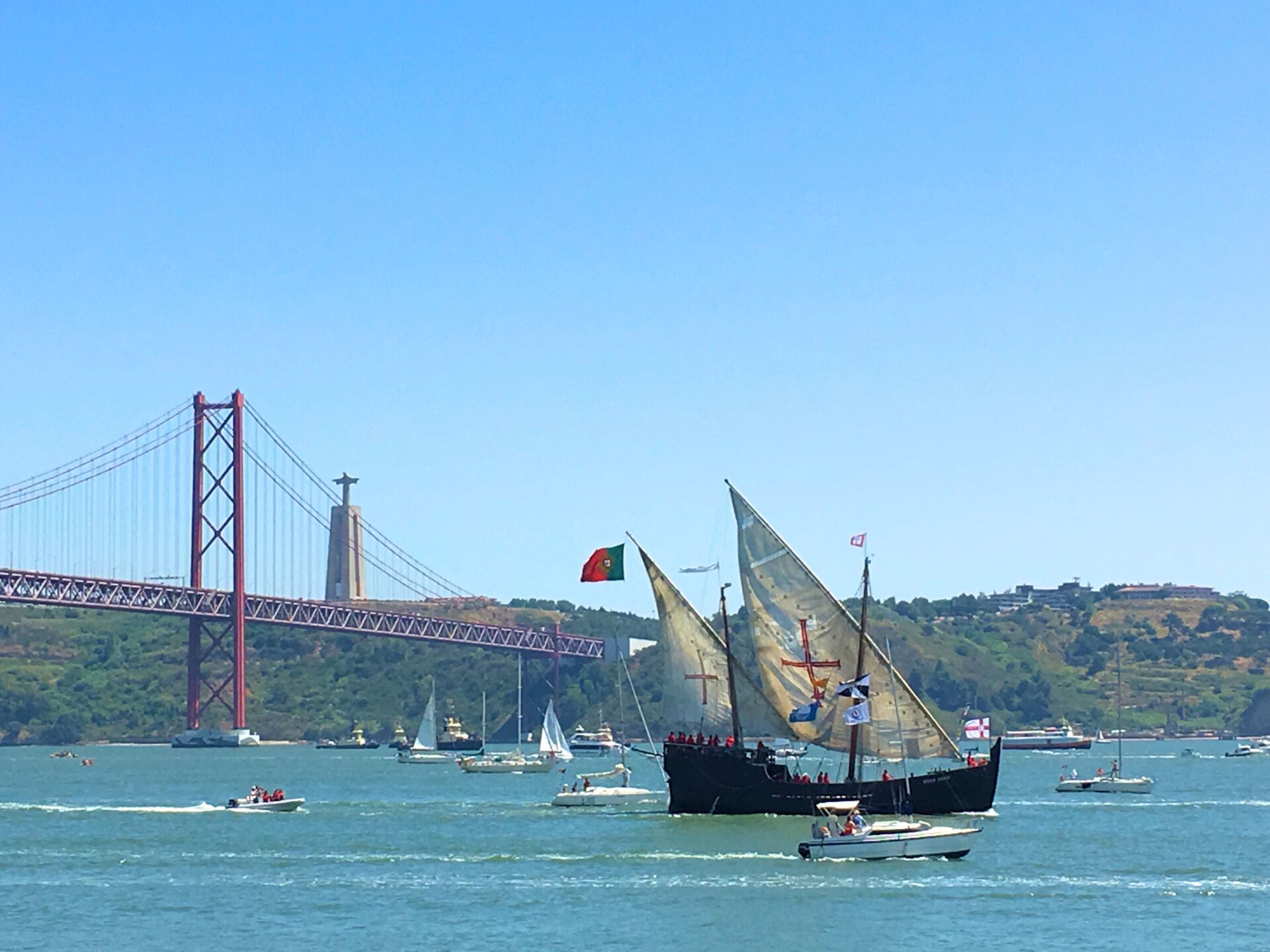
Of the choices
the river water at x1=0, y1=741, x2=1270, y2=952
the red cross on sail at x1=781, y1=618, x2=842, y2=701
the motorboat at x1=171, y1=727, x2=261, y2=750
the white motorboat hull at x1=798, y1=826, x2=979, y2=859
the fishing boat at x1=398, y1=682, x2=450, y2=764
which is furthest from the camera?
the motorboat at x1=171, y1=727, x2=261, y2=750

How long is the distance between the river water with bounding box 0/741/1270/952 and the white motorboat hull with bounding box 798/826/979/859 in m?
0.35

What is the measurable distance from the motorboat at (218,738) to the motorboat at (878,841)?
118 m

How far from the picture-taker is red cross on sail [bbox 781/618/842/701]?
7094 centimetres

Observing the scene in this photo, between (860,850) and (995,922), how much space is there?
10.0 m

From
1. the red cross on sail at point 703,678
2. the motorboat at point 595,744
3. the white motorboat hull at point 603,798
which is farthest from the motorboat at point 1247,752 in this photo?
the red cross on sail at point 703,678

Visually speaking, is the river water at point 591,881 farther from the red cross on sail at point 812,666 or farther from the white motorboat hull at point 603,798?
the red cross on sail at point 812,666

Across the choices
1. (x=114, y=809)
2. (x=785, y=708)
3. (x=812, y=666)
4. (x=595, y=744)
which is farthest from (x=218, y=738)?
(x=812, y=666)

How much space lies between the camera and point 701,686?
73812 mm

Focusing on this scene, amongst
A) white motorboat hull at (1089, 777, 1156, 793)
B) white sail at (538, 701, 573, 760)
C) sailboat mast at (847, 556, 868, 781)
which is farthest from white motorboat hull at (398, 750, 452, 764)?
sailboat mast at (847, 556, 868, 781)

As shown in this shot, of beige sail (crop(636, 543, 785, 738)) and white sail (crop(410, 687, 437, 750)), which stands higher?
beige sail (crop(636, 543, 785, 738))

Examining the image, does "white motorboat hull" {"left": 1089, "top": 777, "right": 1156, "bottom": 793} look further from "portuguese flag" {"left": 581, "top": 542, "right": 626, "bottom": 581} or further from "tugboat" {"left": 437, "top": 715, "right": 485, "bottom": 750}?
"tugboat" {"left": 437, "top": 715, "right": 485, "bottom": 750}

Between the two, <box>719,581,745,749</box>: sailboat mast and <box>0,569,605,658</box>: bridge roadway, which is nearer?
<box>719,581,745,749</box>: sailboat mast

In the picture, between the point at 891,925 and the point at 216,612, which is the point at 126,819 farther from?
the point at 216,612

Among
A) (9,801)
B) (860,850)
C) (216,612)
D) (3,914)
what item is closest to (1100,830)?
(860,850)
